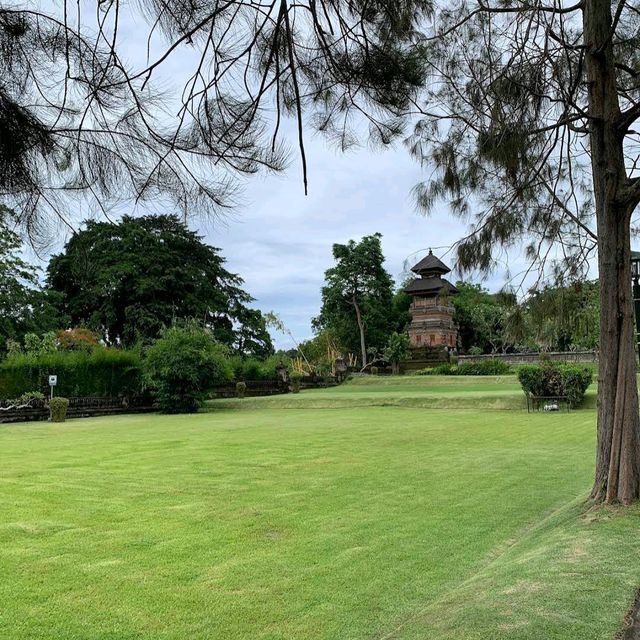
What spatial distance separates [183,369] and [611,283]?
1710 cm

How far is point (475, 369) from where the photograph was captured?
32.5m

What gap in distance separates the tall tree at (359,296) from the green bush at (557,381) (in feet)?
95.5

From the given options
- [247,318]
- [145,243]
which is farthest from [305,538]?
[247,318]

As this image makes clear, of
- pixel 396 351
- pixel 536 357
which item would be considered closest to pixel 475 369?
pixel 536 357

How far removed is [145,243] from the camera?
30.6 metres

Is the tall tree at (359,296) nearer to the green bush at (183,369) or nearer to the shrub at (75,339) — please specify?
the shrub at (75,339)

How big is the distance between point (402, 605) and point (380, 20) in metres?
3.02

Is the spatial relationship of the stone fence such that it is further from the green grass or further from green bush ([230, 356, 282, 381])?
green bush ([230, 356, 282, 381])

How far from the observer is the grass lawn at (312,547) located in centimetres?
290

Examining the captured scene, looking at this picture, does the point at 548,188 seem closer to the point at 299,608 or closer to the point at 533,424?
the point at 299,608

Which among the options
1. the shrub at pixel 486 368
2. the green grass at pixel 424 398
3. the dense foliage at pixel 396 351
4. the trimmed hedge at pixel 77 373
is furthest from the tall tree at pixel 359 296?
the trimmed hedge at pixel 77 373

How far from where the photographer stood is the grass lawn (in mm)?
2902

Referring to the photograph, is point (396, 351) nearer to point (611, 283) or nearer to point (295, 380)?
point (295, 380)

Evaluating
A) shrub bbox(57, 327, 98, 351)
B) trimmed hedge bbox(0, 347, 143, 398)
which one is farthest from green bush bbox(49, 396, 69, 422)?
shrub bbox(57, 327, 98, 351)
